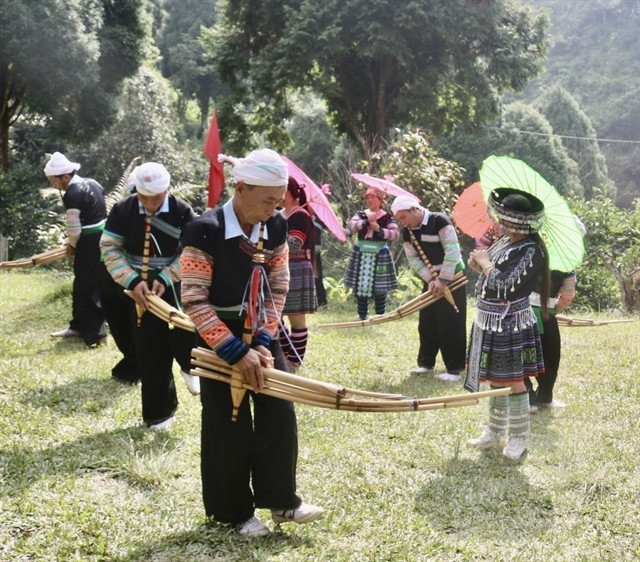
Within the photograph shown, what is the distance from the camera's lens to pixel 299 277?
6.14 meters

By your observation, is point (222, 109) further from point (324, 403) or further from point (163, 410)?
point (324, 403)

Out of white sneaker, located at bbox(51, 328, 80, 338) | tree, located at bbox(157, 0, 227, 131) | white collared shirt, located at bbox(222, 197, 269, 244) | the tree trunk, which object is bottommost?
white sneaker, located at bbox(51, 328, 80, 338)

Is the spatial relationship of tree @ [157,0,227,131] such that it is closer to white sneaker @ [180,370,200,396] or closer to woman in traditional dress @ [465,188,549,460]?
white sneaker @ [180,370,200,396]

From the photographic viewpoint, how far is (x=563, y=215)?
4.35m


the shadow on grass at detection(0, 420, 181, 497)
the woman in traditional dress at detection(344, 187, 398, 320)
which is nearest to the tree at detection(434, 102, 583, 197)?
the woman in traditional dress at detection(344, 187, 398, 320)

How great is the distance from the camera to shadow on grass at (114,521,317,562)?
3.19 meters

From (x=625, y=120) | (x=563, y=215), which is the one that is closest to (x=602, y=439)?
(x=563, y=215)

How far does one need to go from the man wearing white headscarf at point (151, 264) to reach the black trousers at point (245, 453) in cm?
152

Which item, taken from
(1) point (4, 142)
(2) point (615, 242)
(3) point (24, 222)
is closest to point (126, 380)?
(2) point (615, 242)

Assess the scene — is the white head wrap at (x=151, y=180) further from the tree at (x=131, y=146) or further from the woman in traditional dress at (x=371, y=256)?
the tree at (x=131, y=146)

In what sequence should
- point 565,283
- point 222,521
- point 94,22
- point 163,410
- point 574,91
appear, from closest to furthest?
1. point 222,521
2. point 163,410
3. point 565,283
4. point 94,22
5. point 574,91

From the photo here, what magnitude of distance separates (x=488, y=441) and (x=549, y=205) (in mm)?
1645

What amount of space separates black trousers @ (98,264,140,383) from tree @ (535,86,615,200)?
120 ft

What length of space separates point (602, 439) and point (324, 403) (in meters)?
2.89
